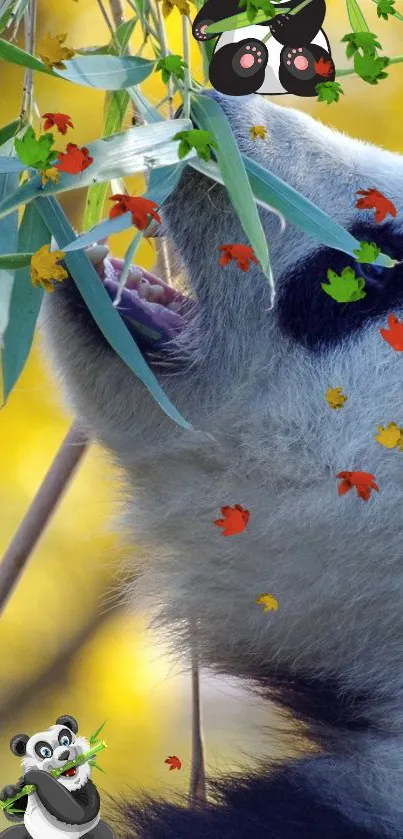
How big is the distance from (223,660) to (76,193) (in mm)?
871

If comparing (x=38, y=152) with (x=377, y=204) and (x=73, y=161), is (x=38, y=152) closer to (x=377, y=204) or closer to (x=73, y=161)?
(x=73, y=161)

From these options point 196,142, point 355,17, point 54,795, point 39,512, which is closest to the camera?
point 54,795

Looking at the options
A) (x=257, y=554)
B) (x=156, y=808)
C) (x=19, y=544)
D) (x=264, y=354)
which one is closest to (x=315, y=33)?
(x=264, y=354)

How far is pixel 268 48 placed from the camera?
111cm

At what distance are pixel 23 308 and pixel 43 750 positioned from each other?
36 centimetres

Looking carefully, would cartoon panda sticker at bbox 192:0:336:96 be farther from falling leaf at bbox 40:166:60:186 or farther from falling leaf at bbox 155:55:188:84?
falling leaf at bbox 40:166:60:186

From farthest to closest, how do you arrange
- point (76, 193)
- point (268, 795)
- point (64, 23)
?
point (64, 23) < point (76, 193) < point (268, 795)

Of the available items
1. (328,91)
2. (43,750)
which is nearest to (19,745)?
(43,750)

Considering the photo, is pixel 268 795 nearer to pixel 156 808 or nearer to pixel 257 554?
pixel 156 808

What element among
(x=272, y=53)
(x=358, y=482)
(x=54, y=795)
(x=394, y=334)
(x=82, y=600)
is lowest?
(x=82, y=600)

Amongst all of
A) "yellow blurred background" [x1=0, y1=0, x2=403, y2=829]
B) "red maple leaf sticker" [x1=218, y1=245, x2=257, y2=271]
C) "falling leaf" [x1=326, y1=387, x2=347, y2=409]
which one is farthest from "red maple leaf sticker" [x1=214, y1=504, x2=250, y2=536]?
"yellow blurred background" [x1=0, y1=0, x2=403, y2=829]

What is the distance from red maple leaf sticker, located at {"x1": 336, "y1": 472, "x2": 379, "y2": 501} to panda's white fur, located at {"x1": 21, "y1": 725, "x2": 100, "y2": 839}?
0.34 m

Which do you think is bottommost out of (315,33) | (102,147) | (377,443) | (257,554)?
(257,554)

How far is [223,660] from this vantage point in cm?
117
